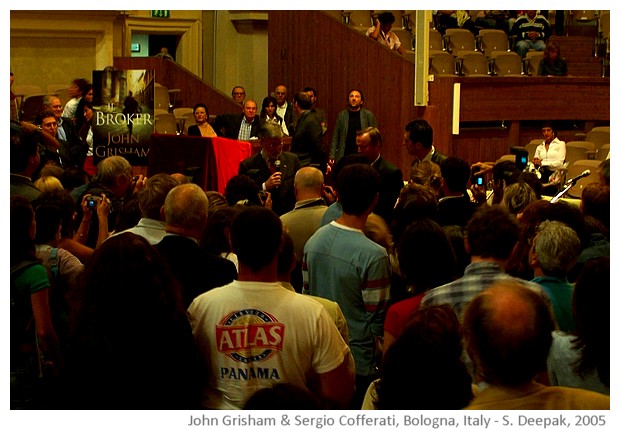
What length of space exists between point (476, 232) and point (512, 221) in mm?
140

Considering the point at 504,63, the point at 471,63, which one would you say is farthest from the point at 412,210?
the point at 504,63

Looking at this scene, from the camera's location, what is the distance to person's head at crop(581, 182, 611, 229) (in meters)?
4.38

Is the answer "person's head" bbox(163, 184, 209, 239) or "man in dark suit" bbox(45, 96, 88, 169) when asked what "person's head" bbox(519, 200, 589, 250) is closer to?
"person's head" bbox(163, 184, 209, 239)

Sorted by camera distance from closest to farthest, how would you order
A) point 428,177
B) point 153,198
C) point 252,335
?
point 252,335 → point 153,198 → point 428,177

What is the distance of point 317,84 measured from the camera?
1315 cm

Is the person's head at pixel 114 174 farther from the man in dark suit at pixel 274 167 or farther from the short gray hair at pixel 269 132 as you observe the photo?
the short gray hair at pixel 269 132

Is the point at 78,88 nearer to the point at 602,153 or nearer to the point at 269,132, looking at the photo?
the point at 269,132

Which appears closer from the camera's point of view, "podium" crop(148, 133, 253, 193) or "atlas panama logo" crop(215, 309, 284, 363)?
"atlas panama logo" crop(215, 309, 284, 363)

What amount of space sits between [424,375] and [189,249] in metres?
1.64

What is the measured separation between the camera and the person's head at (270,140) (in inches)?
262

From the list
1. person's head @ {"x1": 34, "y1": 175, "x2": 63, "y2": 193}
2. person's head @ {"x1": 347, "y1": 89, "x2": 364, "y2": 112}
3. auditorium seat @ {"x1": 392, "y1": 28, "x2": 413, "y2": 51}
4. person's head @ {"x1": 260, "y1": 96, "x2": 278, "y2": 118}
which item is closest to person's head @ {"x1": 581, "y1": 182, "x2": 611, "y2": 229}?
person's head @ {"x1": 34, "y1": 175, "x2": 63, "y2": 193}

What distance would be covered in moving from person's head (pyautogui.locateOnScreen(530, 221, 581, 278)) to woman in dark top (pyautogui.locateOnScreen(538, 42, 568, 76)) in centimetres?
1004

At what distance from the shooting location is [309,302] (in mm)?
3080
